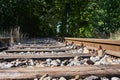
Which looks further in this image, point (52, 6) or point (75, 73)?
point (52, 6)

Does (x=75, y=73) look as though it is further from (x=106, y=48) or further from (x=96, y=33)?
(x=96, y=33)

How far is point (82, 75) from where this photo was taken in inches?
99.0

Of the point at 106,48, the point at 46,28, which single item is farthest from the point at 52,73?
the point at 46,28

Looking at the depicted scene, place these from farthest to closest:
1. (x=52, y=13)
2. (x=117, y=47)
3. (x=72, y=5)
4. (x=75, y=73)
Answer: (x=52, y=13) → (x=72, y=5) → (x=117, y=47) → (x=75, y=73)

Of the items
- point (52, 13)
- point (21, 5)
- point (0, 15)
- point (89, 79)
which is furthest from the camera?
point (52, 13)

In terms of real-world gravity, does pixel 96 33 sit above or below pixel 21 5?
below

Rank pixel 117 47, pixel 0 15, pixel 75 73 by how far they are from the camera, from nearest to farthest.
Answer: pixel 75 73 < pixel 117 47 < pixel 0 15

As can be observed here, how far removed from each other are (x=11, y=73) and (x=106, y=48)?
122 inches

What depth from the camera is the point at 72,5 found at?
29.0m

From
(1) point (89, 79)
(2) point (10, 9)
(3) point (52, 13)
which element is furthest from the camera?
(3) point (52, 13)

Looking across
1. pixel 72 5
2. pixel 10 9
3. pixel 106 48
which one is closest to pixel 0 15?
pixel 10 9

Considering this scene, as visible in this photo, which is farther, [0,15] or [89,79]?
[0,15]

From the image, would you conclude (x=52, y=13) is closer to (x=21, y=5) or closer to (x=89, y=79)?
(x=21, y=5)

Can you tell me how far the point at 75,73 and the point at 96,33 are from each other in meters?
15.5
